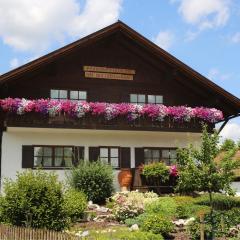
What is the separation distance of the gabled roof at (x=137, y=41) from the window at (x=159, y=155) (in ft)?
11.8

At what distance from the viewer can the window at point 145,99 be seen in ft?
82.3

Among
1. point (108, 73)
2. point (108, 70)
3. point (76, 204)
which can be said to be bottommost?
point (76, 204)

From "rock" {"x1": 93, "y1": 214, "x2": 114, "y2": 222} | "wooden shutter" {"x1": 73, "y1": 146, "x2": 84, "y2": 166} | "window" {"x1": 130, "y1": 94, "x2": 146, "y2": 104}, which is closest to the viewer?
"rock" {"x1": 93, "y1": 214, "x2": 114, "y2": 222}

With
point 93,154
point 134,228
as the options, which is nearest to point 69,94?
point 93,154

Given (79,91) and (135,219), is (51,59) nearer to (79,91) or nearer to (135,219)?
(79,91)

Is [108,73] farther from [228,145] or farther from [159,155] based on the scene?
[228,145]

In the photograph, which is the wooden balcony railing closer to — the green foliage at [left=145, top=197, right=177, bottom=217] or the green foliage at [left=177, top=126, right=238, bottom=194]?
the green foliage at [left=145, top=197, right=177, bottom=217]

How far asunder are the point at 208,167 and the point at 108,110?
8380 mm

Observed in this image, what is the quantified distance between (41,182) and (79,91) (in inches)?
416

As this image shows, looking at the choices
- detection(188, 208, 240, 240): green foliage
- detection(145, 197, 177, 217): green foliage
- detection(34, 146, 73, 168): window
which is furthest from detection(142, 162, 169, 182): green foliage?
detection(188, 208, 240, 240): green foliage

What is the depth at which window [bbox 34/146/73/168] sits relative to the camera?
904 inches

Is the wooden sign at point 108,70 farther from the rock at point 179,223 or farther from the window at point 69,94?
the rock at point 179,223

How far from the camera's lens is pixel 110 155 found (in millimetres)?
23906

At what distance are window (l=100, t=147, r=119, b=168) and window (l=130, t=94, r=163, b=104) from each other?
257 centimetres
